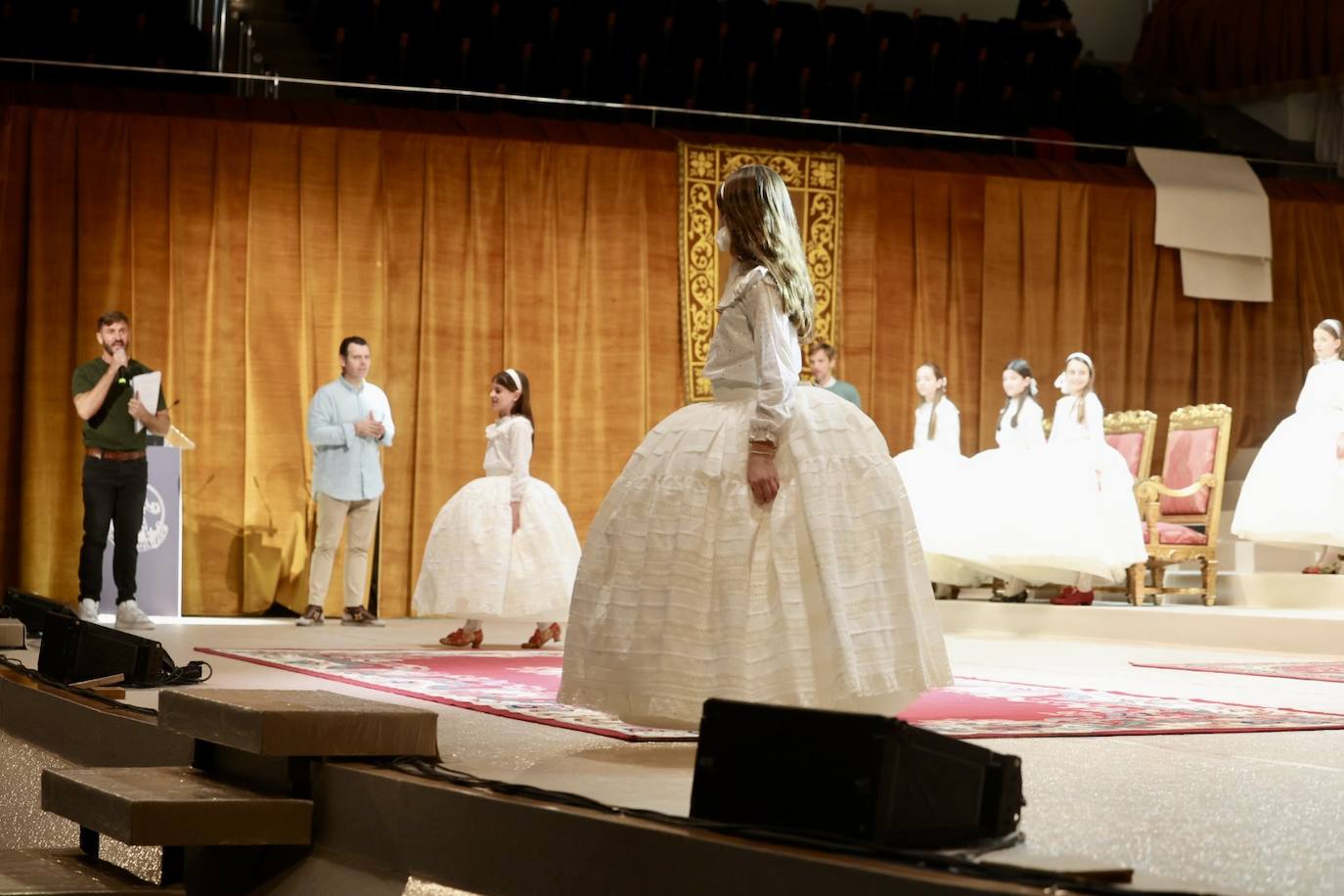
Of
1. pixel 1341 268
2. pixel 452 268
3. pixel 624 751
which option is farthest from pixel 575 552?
pixel 1341 268

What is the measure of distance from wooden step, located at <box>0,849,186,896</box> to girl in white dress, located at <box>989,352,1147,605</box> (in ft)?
18.7

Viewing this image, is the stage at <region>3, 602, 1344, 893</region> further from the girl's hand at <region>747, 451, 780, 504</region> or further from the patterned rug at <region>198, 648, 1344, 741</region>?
the girl's hand at <region>747, 451, 780, 504</region>

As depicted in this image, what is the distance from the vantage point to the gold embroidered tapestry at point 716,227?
361 inches

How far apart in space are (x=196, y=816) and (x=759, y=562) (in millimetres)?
1076

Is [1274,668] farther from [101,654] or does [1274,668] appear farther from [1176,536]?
[101,654]

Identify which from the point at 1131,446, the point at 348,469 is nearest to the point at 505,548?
the point at 348,469

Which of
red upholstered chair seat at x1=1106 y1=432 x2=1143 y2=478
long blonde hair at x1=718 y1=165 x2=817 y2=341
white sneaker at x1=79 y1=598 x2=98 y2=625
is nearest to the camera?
long blonde hair at x1=718 y1=165 x2=817 y2=341

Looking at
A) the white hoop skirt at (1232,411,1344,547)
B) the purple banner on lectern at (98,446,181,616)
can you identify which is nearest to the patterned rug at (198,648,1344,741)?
the purple banner on lectern at (98,446,181,616)

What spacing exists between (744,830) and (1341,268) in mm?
9377

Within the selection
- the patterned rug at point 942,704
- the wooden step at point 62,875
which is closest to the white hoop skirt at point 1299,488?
the patterned rug at point 942,704

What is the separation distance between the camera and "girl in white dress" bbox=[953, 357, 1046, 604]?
315 inches

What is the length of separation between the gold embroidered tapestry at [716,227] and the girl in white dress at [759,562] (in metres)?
5.89

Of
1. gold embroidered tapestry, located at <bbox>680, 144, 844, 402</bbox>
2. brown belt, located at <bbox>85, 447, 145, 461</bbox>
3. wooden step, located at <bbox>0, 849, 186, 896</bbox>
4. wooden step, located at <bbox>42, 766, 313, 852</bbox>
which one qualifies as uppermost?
gold embroidered tapestry, located at <bbox>680, 144, 844, 402</bbox>

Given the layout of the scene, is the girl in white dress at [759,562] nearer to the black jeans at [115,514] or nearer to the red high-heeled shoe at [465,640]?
the red high-heeled shoe at [465,640]
